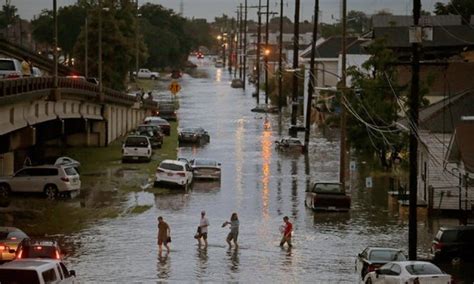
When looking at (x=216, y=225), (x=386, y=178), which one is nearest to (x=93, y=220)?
(x=216, y=225)

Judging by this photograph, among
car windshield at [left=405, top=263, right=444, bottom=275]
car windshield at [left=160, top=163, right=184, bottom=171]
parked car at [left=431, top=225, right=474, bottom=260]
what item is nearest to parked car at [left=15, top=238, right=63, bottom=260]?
car windshield at [left=405, top=263, right=444, bottom=275]

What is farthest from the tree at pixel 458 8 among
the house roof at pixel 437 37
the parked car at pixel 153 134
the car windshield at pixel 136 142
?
the car windshield at pixel 136 142

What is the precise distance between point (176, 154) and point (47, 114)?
15283 mm

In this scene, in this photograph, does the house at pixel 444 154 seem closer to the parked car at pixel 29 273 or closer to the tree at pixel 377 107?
the tree at pixel 377 107

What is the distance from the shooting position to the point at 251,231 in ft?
139

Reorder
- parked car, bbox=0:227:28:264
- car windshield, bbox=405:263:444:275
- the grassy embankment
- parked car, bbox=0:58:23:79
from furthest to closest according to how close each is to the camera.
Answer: parked car, bbox=0:58:23:79 → the grassy embankment → parked car, bbox=0:227:28:264 → car windshield, bbox=405:263:444:275

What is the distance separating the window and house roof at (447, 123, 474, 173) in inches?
847

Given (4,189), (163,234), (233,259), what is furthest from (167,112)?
(233,259)

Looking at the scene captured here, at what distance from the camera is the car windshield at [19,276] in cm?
2344

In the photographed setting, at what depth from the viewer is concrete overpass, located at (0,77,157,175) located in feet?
160

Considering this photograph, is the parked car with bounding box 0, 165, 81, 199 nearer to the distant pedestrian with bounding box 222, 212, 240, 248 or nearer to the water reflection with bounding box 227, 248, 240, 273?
the distant pedestrian with bounding box 222, 212, 240, 248

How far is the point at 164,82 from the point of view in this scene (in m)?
164

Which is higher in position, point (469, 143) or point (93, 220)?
point (469, 143)

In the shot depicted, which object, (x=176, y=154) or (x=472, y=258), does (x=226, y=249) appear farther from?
(x=176, y=154)
